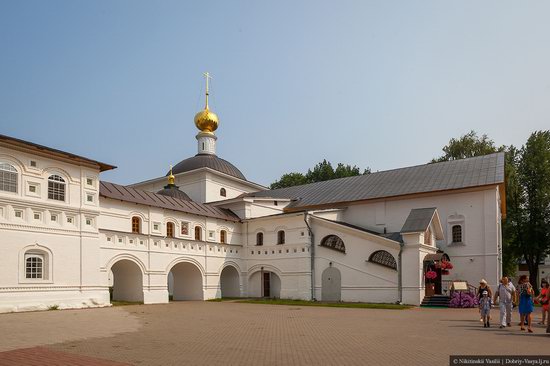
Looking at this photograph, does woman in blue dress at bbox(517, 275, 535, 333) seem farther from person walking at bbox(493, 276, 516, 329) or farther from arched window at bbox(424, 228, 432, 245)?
arched window at bbox(424, 228, 432, 245)

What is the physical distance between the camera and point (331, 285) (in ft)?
95.0

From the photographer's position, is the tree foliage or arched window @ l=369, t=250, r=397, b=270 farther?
the tree foliage

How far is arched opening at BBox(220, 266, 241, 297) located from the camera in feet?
108

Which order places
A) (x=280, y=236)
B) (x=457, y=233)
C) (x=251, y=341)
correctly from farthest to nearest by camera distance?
(x=280, y=236) → (x=457, y=233) → (x=251, y=341)

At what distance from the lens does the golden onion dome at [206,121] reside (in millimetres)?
44719

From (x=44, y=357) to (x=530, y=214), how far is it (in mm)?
41675

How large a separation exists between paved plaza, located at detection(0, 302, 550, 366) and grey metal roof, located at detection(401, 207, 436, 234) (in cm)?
888

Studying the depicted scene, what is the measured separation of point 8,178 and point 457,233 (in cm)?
2459

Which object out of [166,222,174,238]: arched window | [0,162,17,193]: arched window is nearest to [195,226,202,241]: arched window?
[166,222,174,238]: arched window

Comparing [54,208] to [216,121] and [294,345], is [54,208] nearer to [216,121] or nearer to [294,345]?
[294,345]

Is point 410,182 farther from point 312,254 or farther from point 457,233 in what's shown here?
point 312,254

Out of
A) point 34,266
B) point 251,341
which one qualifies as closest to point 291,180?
point 34,266

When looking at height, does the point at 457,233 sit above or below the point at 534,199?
below

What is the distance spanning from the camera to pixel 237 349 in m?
10.1
